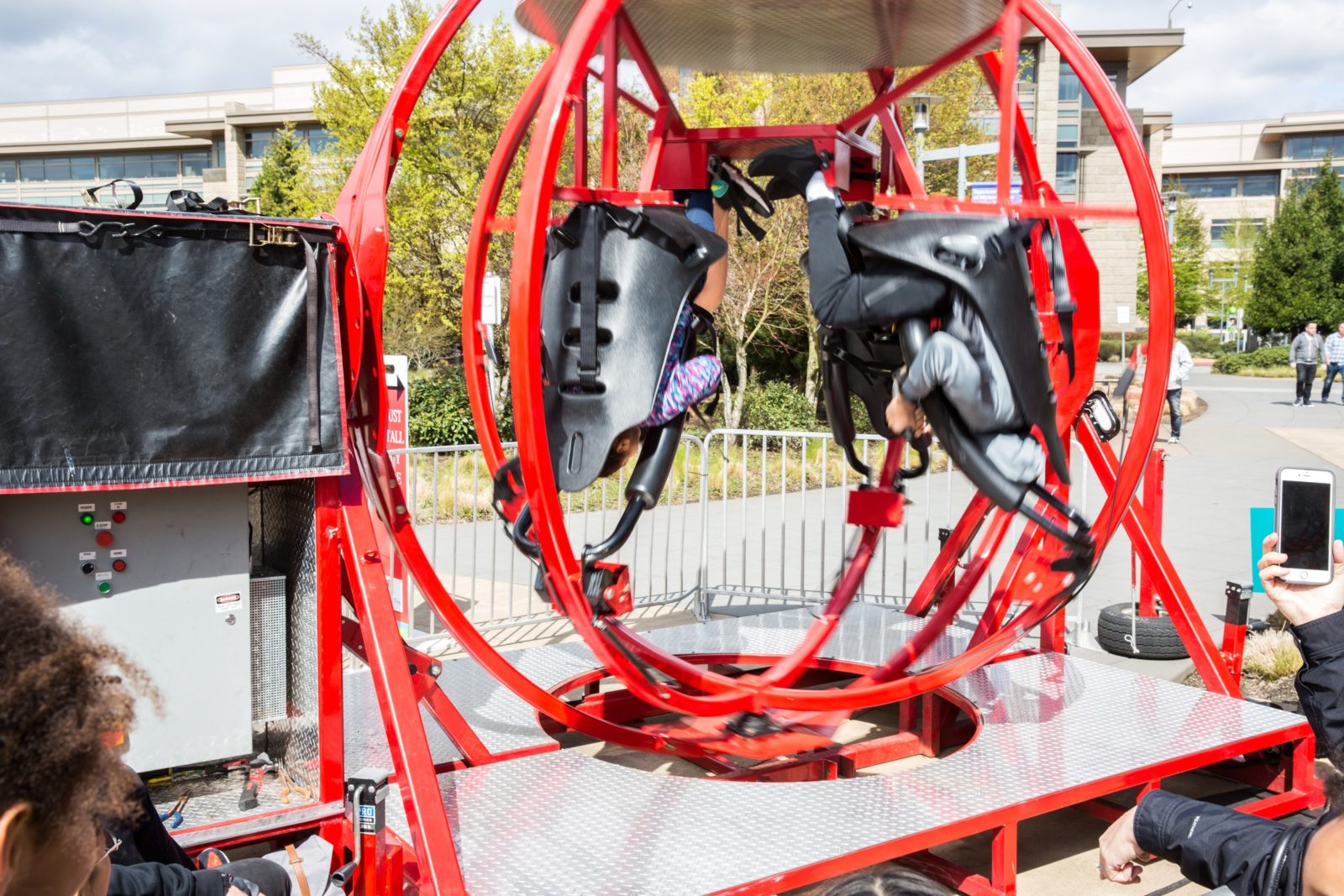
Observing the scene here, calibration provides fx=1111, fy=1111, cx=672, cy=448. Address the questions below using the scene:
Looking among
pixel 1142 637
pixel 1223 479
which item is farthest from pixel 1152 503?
pixel 1223 479

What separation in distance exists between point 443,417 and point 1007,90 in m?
11.0

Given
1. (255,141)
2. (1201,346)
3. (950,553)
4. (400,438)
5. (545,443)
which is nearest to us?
(545,443)

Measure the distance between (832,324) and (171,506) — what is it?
7.19 ft

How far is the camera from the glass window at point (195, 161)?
5594 centimetres

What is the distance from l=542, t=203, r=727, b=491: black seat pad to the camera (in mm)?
3516

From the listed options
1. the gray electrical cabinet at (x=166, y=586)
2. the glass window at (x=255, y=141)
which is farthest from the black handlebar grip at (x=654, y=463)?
the glass window at (x=255, y=141)

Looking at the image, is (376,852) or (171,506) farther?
(171,506)

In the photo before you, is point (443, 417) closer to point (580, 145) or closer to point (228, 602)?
point (580, 145)

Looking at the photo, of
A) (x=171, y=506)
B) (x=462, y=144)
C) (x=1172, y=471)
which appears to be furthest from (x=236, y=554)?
(x=1172, y=471)

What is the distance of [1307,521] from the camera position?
318cm

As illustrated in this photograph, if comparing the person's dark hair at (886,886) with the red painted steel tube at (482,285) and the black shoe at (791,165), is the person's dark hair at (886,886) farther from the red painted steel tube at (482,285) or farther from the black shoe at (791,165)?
the black shoe at (791,165)

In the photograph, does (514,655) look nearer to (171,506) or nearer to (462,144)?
(171,506)

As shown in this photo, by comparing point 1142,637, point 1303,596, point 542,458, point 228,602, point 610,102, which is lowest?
point 1142,637

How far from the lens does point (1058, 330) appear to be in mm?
4484
